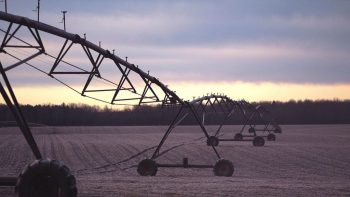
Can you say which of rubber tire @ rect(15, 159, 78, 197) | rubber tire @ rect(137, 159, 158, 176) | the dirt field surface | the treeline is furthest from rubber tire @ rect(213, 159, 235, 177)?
the treeline

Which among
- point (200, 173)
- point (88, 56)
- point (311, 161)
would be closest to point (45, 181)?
point (88, 56)

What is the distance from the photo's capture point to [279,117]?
124 meters

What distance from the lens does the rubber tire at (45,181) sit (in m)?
10.5

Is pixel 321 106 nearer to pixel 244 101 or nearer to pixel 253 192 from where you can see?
pixel 244 101

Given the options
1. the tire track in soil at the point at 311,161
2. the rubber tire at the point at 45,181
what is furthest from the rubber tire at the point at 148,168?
the rubber tire at the point at 45,181

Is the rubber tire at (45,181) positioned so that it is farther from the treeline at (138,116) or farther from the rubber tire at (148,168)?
the treeline at (138,116)

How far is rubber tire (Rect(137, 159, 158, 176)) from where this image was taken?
23.4 m

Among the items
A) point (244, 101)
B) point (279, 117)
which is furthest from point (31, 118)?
point (244, 101)

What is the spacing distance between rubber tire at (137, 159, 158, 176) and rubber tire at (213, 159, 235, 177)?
7.87 feet

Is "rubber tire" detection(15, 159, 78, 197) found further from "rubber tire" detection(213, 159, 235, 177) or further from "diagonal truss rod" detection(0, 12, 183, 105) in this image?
"rubber tire" detection(213, 159, 235, 177)

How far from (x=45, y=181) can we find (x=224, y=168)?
13.7 metres

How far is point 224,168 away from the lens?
2358cm

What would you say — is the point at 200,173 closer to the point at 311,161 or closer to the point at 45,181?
the point at 311,161

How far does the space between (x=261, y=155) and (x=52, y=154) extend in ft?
43.8
